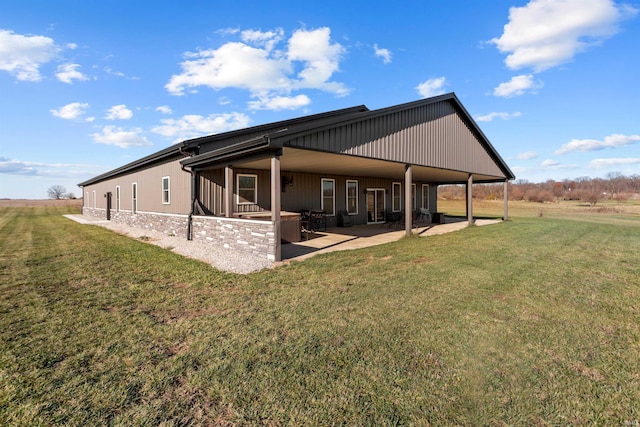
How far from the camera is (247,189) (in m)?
11.4

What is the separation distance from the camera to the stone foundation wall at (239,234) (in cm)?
711

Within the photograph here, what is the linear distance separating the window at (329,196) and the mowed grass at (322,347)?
27.1 ft

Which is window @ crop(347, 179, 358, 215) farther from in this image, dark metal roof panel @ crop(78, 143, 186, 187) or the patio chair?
dark metal roof panel @ crop(78, 143, 186, 187)

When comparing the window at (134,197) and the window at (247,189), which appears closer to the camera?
the window at (247,189)

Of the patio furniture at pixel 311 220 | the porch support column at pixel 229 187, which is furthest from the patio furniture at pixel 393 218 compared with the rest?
the porch support column at pixel 229 187

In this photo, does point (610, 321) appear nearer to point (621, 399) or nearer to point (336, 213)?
point (621, 399)

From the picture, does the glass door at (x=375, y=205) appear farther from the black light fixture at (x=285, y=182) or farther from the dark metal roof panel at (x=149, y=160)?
the dark metal roof panel at (x=149, y=160)

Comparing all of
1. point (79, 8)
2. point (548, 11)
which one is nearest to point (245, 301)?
point (79, 8)

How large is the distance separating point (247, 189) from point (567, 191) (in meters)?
62.2

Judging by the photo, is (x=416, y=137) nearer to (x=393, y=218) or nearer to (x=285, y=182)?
(x=393, y=218)

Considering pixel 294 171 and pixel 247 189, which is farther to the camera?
pixel 294 171

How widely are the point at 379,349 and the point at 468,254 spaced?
17.7 ft

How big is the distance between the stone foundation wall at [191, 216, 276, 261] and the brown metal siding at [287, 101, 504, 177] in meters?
2.15

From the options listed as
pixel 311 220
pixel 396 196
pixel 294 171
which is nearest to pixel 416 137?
pixel 294 171
